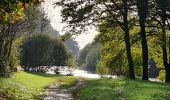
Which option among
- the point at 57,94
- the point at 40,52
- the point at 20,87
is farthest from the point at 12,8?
the point at 40,52

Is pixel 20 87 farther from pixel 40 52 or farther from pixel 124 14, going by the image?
pixel 40 52

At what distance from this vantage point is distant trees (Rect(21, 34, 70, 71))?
104 metres

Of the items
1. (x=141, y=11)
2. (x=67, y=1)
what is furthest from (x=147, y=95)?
(x=67, y=1)

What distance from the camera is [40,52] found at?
105 metres

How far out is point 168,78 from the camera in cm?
5178

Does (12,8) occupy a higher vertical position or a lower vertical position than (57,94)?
higher

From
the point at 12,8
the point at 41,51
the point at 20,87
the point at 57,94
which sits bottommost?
the point at 57,94

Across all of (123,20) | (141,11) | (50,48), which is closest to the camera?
(141,11)

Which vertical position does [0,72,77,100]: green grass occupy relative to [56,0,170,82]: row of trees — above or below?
below

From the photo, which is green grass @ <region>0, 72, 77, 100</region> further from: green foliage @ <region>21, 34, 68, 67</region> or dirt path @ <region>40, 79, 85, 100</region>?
green foliage @ <region>21, 34, 68, 67</region>

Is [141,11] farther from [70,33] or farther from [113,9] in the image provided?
[70,33]

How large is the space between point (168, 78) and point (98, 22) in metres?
11.3

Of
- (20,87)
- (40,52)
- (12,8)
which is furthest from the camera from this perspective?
(40,52)

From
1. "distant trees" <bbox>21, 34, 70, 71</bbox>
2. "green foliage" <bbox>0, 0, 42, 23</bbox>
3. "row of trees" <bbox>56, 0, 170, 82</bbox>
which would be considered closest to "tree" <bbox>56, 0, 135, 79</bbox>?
"row of trees" <bbox>56, 0, 170, 82</bbox>
